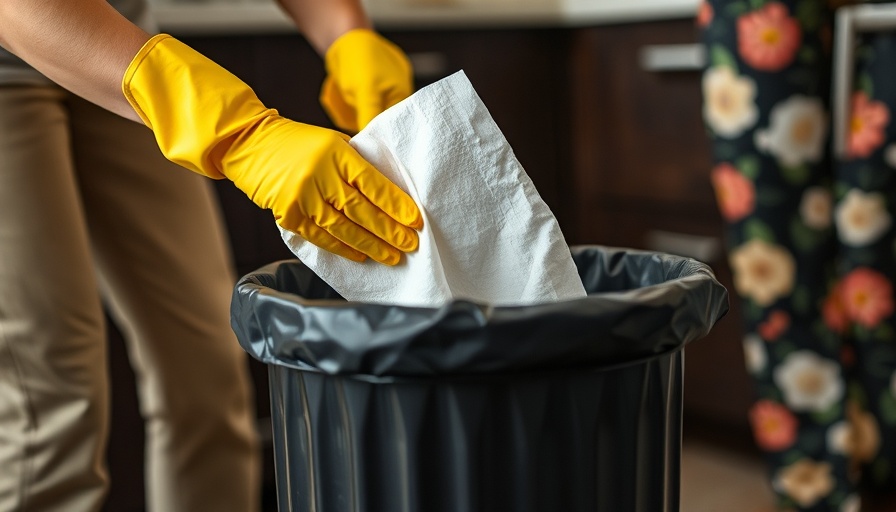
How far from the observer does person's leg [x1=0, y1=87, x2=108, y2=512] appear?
0.91 meters

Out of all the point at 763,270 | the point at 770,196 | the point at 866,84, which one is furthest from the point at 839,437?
the point at 866,84

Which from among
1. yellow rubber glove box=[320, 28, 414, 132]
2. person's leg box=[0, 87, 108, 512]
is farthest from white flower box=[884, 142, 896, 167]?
person's leg box=[0, 87, 108, 512]

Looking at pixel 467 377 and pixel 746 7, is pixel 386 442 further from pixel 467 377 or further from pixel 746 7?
pixel 746 7

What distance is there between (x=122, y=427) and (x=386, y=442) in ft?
3.20

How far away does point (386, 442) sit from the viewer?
60cm

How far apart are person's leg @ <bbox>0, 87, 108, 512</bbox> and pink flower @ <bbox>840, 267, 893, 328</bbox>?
1055 mm

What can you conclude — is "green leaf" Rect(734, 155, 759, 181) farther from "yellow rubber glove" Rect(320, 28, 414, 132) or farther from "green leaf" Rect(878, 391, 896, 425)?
"yellow rubber glove" Rect(320, 28, 414, 132)

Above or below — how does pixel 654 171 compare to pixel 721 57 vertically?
below

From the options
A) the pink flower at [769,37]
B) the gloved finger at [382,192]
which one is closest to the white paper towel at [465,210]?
the gloved finger at [382,192]

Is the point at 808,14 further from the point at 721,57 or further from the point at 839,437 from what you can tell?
the point at 839,437

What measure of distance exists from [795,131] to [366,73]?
0.65 m

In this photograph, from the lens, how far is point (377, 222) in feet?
2.18

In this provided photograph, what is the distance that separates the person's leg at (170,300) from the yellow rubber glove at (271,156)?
0.28 meters

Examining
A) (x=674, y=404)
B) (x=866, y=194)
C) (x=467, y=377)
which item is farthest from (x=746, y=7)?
(x=467, y=377)
